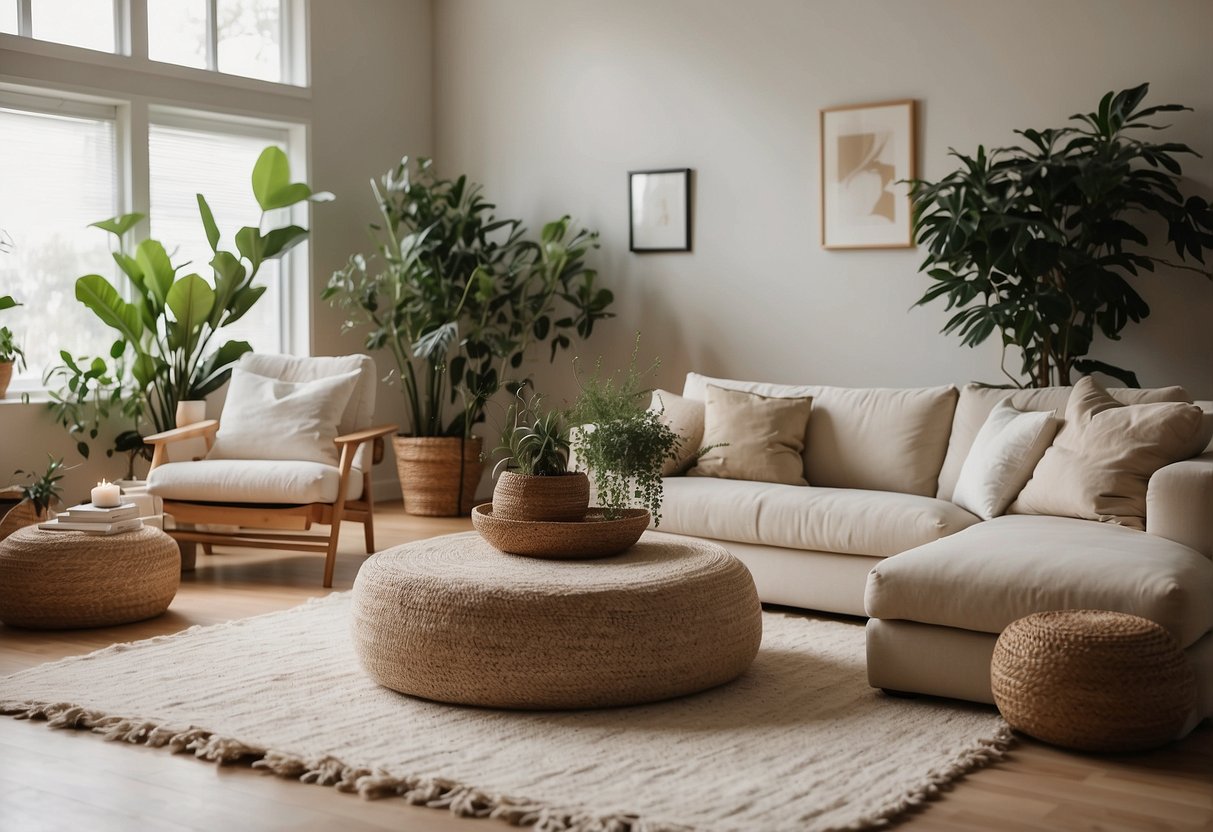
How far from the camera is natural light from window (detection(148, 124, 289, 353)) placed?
612 centimetres

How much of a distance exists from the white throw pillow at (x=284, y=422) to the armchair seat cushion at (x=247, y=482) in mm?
215

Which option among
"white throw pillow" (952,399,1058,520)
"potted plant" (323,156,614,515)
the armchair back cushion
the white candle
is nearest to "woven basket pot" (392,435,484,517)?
"potted plant" (323,156,614,515)

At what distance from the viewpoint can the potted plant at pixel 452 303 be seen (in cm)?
642

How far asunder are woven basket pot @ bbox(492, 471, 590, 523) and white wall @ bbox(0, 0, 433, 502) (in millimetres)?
3031

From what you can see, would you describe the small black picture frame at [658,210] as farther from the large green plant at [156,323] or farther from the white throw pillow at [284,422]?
the white throw pillow at [284,422]

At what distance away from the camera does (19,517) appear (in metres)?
4.86

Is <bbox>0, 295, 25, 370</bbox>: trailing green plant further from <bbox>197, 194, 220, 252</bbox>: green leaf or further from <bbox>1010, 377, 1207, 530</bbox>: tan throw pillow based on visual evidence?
<bbox>1010, 377, 1207, 530</bbox>: tan throw pillow

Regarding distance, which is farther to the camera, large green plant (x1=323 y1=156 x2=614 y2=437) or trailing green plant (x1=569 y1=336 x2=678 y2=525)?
large green plant (x1=323 y1=156 x2=614 y2=437)

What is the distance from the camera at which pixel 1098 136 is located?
4.87 meters

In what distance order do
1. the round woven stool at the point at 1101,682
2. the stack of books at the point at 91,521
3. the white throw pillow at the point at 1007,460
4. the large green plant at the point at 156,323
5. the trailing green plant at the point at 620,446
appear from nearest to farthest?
the round woven stool at the point at 1101,682, the trailing green plant at the point at 620,446, the white throw pillow at the point at 1007,460, the stack of books at the point at 91,521, the large green plant at the point at 156,323

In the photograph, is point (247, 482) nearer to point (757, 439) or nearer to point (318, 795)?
point (757, 439)

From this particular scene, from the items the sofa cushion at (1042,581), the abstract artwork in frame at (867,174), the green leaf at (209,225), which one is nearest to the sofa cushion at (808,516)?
the sofa cushion at (1042,581)

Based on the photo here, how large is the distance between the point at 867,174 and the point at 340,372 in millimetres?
2577

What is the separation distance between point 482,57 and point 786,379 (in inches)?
104
